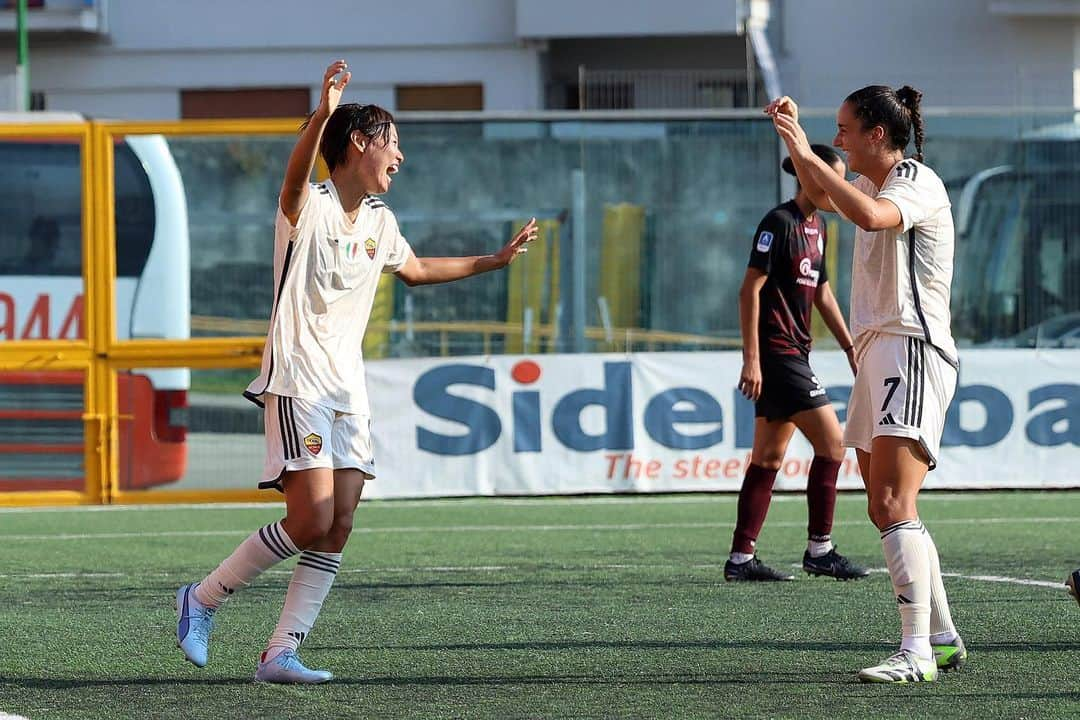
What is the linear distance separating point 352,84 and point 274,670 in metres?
25.1

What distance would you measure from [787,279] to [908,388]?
3.17 meters

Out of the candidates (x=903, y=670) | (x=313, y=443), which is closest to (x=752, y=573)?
(x=903, y=670)

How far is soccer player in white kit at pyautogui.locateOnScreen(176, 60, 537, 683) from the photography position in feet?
19.2

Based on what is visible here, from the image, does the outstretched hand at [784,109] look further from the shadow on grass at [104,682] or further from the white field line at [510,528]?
the white field line at [510,528]

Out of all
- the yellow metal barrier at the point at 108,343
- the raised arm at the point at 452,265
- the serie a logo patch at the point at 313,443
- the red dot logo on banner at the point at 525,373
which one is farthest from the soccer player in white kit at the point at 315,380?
the yellow metal barrier at the point at 108,343

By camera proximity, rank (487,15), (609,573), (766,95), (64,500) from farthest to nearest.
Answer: (487,15) < (766,95) < (64,500) < (609,573)

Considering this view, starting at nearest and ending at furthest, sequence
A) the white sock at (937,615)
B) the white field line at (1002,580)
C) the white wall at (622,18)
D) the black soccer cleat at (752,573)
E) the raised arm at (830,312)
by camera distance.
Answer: the white sock at (937,615) < the white field line at (1002,580) < the black soccer cleat at (752,573) < the raised arm at (830,312) < the white wall at (622,18)

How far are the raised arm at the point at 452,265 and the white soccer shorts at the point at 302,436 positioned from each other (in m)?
0.70

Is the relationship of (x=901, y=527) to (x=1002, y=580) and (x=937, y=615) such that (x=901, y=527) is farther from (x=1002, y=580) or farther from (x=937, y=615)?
(x=1002, y=580)

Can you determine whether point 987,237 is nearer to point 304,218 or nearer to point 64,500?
point 64,500

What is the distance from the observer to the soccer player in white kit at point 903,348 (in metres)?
5.93

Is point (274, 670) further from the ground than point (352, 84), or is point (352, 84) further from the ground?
point (352, 84)

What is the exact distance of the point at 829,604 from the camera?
794 centimetres

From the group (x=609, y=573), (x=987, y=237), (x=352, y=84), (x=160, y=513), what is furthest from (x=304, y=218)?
(x=352, y=84)
